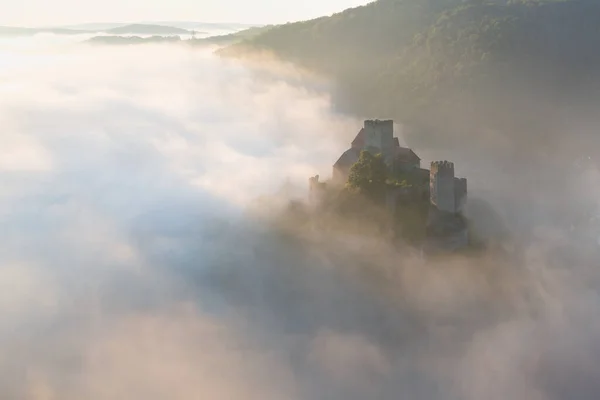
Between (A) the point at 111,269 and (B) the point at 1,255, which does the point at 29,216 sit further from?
(A) the point at 111,269

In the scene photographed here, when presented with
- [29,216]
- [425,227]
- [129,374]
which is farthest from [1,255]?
[425,227]

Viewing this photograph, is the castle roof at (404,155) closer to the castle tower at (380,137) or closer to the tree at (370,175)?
the castle tower at (380,137)

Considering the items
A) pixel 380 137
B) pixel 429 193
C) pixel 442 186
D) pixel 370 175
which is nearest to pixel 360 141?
pixel 380 137

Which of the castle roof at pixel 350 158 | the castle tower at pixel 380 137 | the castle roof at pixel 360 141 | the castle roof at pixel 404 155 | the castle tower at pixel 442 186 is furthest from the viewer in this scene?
the castle roof at pixel 350 158

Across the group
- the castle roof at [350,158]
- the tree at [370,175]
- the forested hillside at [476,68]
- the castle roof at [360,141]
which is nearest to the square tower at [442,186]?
the tree at [370,175]

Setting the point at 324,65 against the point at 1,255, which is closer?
the point at 1,255

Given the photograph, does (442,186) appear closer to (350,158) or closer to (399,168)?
(399,168)

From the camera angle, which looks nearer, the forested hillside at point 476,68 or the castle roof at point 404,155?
the castle roof at point 404,155
